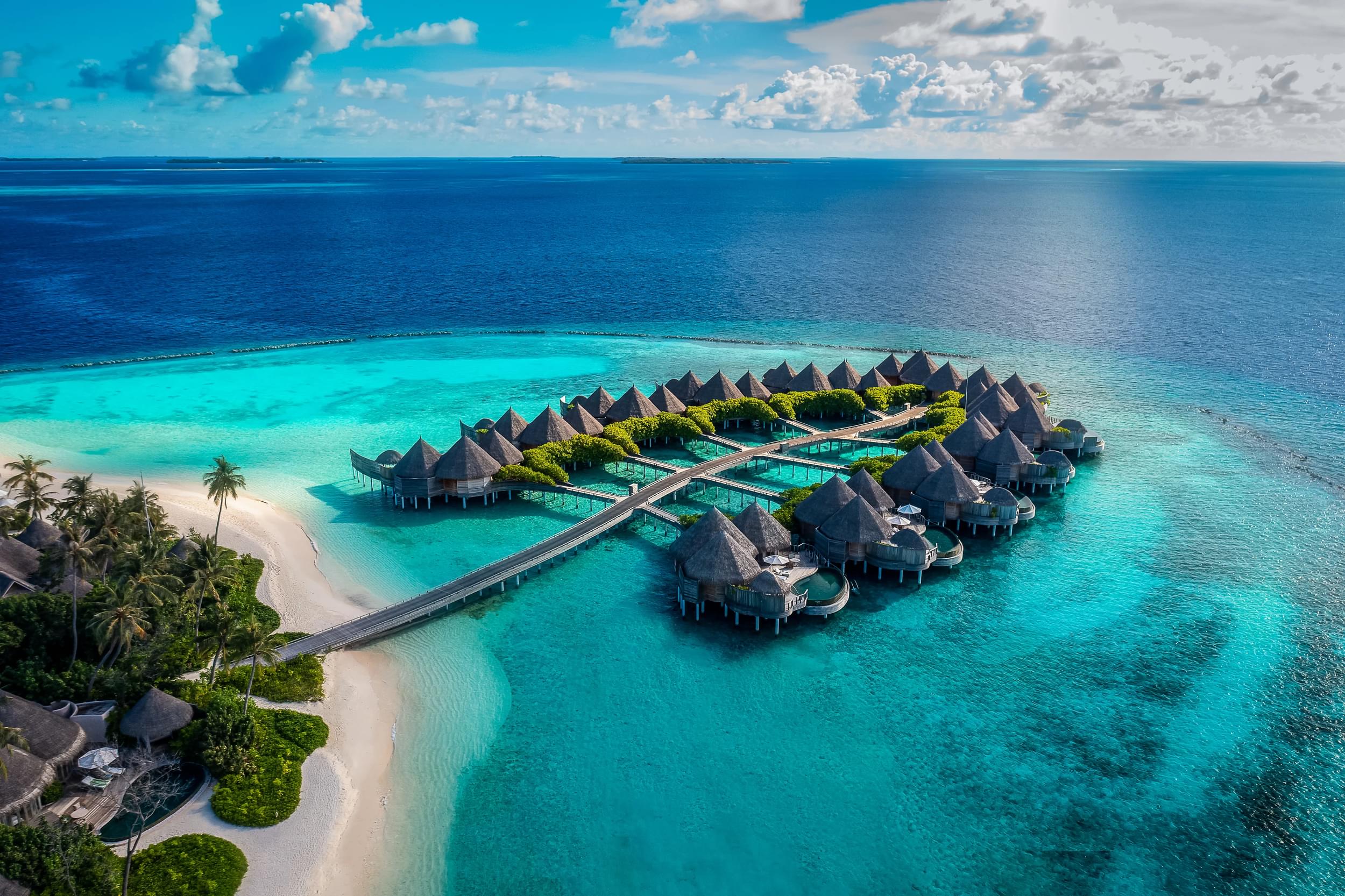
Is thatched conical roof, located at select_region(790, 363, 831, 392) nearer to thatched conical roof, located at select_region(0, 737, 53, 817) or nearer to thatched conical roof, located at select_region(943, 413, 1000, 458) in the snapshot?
thatched conical roof, located at select_region(943, 413, 1000, 458)

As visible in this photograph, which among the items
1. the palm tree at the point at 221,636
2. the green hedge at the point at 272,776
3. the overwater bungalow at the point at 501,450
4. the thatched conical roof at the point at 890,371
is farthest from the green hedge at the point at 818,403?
the green hedge at the point at 272,776

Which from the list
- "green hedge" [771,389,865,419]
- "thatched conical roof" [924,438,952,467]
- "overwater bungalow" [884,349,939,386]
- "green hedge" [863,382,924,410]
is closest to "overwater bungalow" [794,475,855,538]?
"thatched conical roof" [924,438,952,467]

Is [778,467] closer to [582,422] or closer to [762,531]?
[582,422]

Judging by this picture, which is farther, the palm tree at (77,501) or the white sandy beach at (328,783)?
the palm tree at (77,501)

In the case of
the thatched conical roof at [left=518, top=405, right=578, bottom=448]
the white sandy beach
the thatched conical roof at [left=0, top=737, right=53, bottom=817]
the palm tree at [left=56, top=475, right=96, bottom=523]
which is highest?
the palm tree at [left=56, top=475, right=96, bottom=523]

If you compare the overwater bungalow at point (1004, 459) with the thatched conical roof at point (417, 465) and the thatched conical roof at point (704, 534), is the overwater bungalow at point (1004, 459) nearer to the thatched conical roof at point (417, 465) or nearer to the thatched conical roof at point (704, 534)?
the thatched conical roof at point (704, 534)

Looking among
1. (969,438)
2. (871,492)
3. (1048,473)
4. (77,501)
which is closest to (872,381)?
(969,438)
